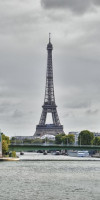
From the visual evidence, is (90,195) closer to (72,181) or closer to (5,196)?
(5,196)

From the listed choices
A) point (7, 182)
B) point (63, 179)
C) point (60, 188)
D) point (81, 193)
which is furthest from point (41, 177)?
point (81, 193)

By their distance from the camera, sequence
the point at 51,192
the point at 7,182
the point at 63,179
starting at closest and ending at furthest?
the point at 51,192 < the point at 7,182 < the point at 63,179

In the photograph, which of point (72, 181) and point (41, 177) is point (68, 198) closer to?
point (72, 181)

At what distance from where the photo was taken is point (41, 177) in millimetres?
79062

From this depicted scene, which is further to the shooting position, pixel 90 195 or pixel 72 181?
pixel 72 181

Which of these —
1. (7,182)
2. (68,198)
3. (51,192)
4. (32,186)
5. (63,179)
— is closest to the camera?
(68,198)

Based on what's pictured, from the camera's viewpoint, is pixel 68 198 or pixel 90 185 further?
pixel 90 185

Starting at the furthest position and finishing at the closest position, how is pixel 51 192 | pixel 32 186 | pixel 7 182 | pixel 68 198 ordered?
1. pixel 7 182
2. pixel 32 186
3. pixel 51 192
4. pixel 68 198

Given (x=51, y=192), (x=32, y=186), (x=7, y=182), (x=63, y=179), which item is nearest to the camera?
(x=51, y=192)

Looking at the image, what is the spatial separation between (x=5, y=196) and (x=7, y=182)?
13.9 metres

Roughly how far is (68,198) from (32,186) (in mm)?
10438

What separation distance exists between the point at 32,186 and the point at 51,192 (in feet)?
19.2

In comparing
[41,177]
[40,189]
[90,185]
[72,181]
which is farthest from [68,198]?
[41,177]

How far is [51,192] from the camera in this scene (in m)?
59.8
